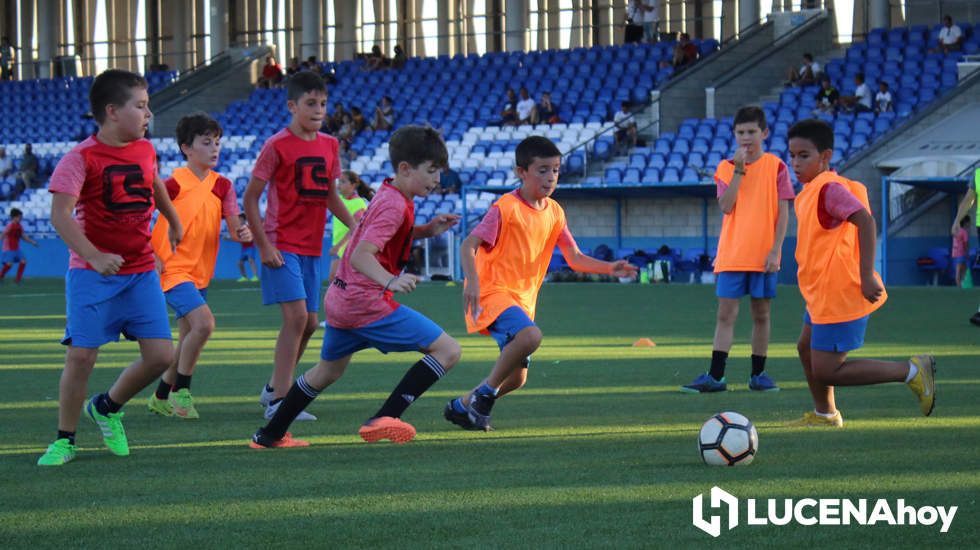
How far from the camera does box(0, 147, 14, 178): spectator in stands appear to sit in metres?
41.6

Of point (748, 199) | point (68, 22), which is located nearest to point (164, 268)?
point (748, 199)

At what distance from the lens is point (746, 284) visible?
31.6 feet

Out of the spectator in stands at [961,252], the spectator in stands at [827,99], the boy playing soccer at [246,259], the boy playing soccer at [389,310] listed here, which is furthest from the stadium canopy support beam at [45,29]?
the boy playing soccer at [389,310]

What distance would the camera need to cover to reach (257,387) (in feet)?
32.6

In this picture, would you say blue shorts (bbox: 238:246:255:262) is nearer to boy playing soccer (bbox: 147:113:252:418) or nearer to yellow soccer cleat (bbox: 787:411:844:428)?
boy playing soccer (bbox: 147:113:252:418)

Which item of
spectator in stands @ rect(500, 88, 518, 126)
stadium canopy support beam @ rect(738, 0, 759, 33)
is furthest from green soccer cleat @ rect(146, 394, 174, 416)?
stadium canopy support beam @ rect(738, 0, 759, 33)

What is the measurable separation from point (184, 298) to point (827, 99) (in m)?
22.3

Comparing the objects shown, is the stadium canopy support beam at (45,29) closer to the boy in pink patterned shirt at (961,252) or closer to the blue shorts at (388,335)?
the boy in pink patterned shirt at (961,252)

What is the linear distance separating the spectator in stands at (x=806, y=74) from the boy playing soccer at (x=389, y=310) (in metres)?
25.5

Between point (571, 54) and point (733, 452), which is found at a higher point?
point (571, 54)

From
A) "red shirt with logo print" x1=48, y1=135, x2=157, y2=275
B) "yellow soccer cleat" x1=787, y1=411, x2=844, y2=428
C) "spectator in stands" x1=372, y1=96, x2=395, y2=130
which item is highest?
"spectator in stands" x1=372, y1=96, x2=395, y2=130

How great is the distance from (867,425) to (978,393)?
1727mm

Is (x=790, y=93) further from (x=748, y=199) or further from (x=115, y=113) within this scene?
(x=115, y=113)

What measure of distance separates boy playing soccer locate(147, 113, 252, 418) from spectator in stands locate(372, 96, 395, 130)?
28233mm
